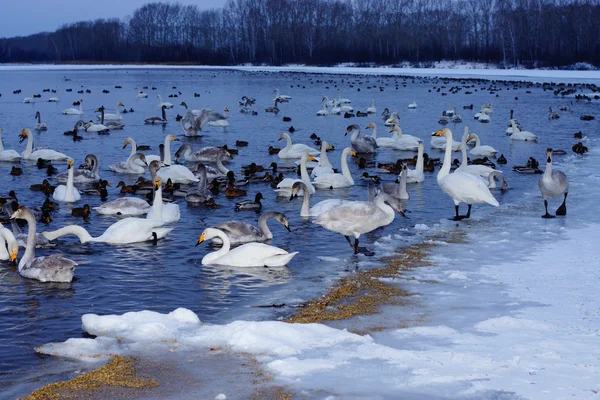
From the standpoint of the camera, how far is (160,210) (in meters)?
12.7

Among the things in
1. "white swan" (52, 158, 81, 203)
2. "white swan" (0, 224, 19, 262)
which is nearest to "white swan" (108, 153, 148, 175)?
"white swan" (52, 158, 81, 203)

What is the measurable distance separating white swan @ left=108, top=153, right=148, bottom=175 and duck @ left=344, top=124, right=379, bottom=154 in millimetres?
6408

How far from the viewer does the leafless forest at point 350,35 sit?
106 meters

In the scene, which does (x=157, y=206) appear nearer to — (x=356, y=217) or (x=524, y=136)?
(x=356, y=217)

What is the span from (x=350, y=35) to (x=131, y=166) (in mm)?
129428

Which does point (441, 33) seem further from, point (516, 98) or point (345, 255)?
point (345, 255)

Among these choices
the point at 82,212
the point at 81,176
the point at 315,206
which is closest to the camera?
the point at 315,206

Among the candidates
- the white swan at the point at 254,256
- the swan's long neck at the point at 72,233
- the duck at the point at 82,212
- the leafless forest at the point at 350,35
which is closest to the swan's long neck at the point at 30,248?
the swan's long neck at the point at 72,233

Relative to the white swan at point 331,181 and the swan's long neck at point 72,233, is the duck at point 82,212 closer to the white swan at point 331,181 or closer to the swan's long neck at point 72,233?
the swan's long neck at point 72,233

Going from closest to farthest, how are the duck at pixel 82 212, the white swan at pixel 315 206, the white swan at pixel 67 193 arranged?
the white swan at pixel 315 206
the duck at pixel 82 212
the white swan at pixel 67 193

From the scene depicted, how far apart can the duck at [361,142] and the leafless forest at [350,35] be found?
2818 inches

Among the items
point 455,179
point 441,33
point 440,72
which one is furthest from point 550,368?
point 441,33

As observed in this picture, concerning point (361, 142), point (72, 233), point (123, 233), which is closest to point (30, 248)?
point (72, 233)

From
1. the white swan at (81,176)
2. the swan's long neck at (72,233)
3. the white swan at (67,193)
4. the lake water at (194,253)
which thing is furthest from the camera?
the white swan at (81,176)
